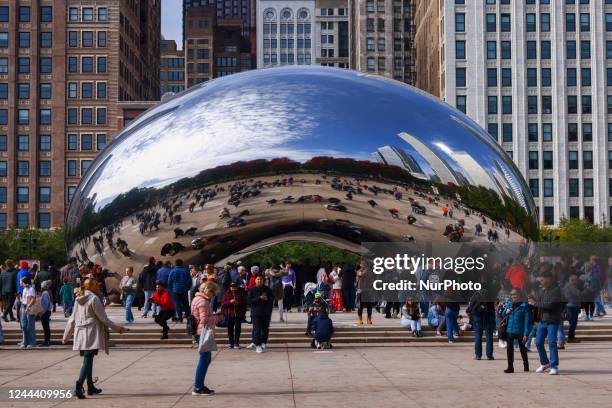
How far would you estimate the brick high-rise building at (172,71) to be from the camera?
619ft

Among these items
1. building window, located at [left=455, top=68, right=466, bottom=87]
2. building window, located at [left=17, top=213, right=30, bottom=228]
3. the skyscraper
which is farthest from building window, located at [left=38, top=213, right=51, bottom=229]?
building window, located at [left=455, top=68, right=466, bottom=87]

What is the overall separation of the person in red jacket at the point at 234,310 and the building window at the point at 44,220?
74.7 metres

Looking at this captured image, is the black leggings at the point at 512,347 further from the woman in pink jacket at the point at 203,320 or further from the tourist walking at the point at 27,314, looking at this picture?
the tourist walking at the point at 27,314

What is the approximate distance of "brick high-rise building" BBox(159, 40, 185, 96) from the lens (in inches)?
7426

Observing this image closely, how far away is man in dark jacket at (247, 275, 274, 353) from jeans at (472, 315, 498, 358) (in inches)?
145

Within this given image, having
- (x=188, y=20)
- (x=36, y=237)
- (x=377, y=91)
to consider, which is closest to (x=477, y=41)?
(x=36, y=237)

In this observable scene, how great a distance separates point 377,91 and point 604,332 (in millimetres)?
6939

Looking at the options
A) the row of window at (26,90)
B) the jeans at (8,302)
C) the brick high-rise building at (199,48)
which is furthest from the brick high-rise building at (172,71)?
the jeans at (8,302)

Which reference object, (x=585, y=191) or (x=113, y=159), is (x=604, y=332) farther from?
(x=585, y=191)

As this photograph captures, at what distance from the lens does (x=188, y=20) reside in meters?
190

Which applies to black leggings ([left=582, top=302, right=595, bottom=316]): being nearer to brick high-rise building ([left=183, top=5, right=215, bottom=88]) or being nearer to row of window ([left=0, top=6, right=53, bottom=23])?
row of window ([left=0, top=6, right=53, bottom=23])

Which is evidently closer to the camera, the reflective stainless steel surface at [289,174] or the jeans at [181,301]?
the reflective stainless steel surface at [289,174]

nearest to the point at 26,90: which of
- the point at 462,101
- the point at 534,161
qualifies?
the point at 462,101

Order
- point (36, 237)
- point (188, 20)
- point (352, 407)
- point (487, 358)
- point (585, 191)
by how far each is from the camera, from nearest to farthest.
Result: point (352, 407)
point (487, 358)
point (36, 237)
point (585, 191)
point (188, 20)
